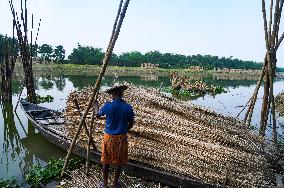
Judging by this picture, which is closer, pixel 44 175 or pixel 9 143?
pixel 44 175

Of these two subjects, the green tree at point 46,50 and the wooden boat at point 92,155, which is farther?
the green tree at point 46,50

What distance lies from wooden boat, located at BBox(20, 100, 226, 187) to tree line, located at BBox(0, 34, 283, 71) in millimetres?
28695

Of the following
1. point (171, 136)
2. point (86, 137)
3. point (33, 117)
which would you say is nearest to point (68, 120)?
point (86, 137)

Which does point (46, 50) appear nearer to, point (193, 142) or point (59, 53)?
point (59, 53)

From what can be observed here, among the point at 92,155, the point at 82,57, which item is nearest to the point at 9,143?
the point at 92,155

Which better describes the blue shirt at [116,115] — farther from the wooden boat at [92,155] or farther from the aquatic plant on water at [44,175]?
the aquatic plant on water at [44,175]

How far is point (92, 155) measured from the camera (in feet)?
24.2

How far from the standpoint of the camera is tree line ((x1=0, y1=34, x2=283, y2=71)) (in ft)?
191

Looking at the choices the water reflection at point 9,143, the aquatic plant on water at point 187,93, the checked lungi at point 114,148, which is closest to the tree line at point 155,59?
the aquatic plant on water at point 187,93

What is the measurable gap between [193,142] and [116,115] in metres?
1.59

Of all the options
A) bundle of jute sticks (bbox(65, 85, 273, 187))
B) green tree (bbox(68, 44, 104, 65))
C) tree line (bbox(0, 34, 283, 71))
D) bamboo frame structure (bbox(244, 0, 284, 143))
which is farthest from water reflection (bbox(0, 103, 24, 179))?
green tree (bbox(68, 44, 104, 65))

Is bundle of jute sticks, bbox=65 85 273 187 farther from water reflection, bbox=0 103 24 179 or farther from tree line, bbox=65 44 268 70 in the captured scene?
tree line, bbox=65 44 268 70

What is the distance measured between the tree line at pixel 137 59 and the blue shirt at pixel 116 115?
3516 cm

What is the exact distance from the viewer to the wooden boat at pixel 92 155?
19.7 feet
